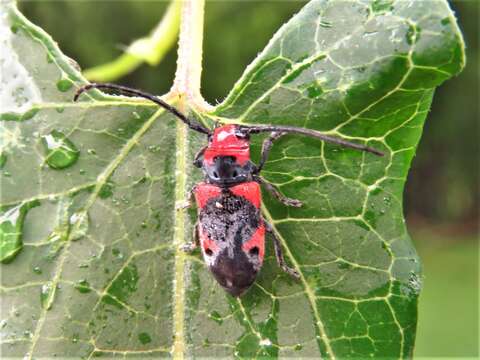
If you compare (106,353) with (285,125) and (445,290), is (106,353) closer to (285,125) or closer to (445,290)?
(285,125)

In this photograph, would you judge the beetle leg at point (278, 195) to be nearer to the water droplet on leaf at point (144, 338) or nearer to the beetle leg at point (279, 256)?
the beetle leg at point (279, 256)

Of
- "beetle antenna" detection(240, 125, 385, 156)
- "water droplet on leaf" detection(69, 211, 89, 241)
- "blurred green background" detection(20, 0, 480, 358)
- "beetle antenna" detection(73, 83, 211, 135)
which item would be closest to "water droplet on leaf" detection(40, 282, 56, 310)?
"water droplet on leaf" detection(69, 211, 89, 241)

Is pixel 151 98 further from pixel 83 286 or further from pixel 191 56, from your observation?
pixel 83 286

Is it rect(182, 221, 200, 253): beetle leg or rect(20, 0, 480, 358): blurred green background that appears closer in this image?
rect(182, 221, 200, 253): beetle leg

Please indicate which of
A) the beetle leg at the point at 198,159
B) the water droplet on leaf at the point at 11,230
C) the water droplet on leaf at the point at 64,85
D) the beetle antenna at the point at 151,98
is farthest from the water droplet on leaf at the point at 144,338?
the water droplet on leaf at the point at 64,85

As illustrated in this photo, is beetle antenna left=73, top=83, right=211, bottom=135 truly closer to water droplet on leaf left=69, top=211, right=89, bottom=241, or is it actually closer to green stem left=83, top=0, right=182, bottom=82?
water droplet on leaf left=69, top=211, right=89, bottom=241

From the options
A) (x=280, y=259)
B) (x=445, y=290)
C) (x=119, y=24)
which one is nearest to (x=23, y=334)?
(x=280, y=259)
